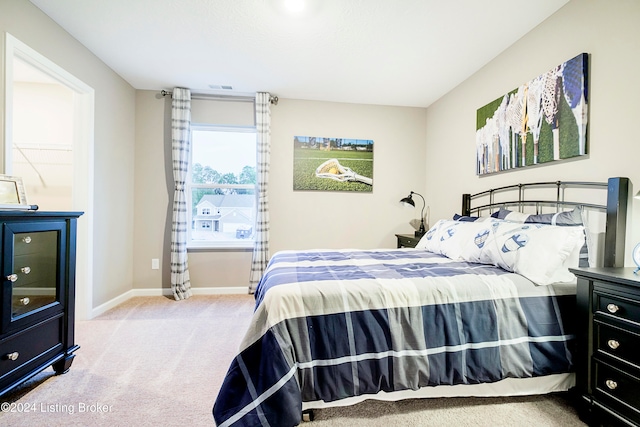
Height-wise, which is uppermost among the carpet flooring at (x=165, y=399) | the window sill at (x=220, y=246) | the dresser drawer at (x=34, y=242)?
the dresser drawer at (x=34, y=242)

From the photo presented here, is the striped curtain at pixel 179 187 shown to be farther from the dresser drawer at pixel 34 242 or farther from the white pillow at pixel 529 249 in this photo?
the white pillow at pixel 529 249

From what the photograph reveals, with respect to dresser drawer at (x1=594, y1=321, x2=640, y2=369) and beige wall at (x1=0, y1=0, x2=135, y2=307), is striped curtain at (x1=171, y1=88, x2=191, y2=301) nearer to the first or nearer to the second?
beige wall at (x1=0, y1=0, x2=135, y2=307)

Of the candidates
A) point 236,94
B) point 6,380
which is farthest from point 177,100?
point 6,380

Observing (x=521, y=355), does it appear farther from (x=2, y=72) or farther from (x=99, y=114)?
(x=99, y=114)

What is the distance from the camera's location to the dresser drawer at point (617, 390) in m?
1.17

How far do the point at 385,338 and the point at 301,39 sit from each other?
242 centimetres

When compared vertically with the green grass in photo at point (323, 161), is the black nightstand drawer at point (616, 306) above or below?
below

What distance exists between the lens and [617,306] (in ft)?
4.08

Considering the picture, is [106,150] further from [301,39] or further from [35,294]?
[301,39]

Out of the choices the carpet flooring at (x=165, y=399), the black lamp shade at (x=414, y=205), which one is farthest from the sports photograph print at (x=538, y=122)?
the carpet flooring at (x=165, y=399)

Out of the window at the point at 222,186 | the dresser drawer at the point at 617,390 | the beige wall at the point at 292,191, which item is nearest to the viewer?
the dresser drawer at the point at 617,390

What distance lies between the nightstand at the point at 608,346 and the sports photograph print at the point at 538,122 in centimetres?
98

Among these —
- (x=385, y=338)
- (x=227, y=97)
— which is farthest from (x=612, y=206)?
(x=227, y=97)

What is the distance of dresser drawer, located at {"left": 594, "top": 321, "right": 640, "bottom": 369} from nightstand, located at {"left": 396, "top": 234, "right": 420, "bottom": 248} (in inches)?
71.6
